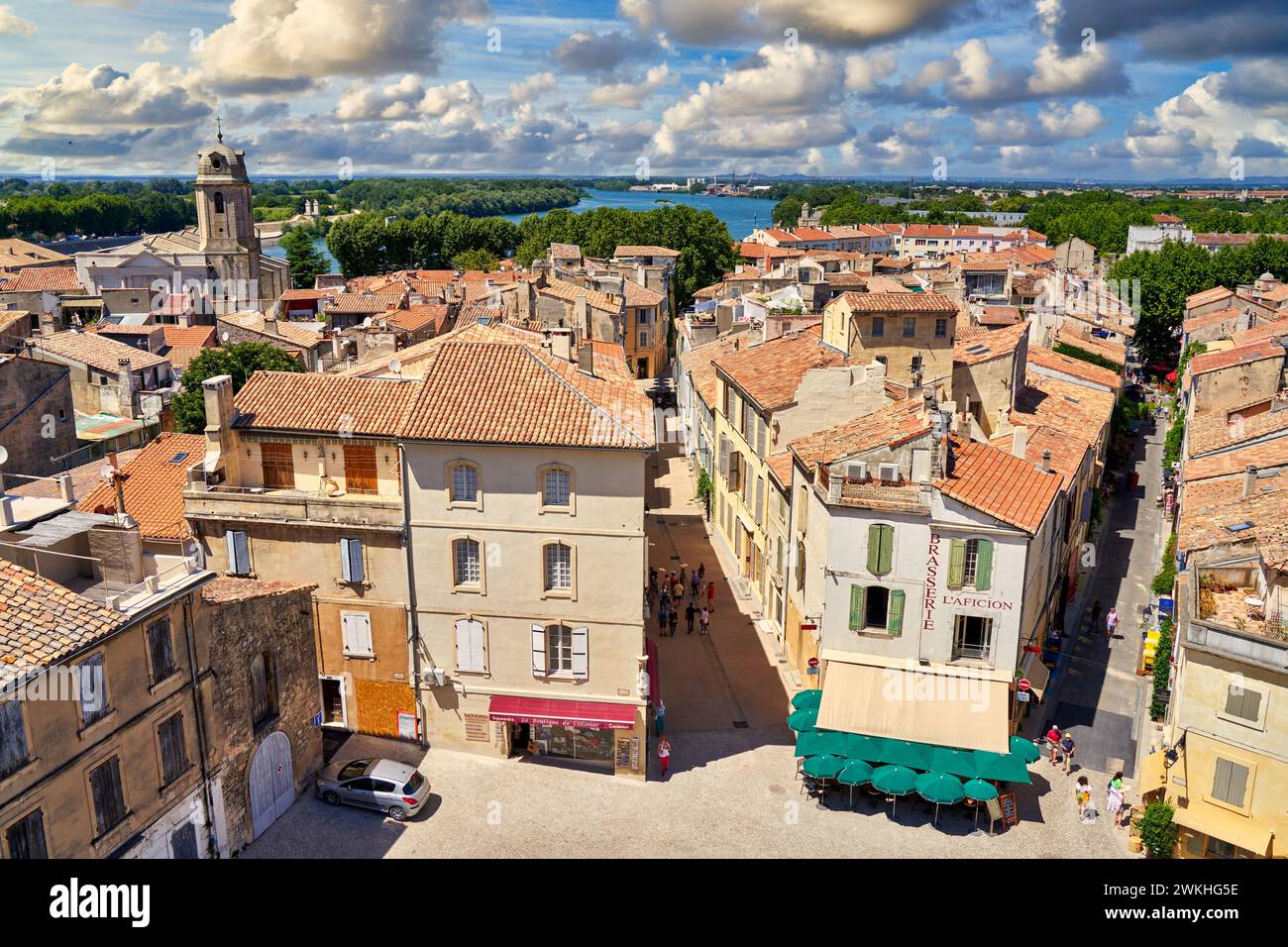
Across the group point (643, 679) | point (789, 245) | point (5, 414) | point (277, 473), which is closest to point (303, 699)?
point (277, 473)

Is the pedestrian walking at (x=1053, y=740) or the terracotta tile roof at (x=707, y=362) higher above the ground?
the terracotta tile roof at (x=707, y=362)

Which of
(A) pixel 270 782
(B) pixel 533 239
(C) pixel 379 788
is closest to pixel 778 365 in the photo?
(C) pixel 379 788

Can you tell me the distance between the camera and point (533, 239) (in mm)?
127750

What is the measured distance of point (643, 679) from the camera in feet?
95.3

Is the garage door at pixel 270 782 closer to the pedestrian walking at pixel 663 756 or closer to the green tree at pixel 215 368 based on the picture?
the pedestrian walking at pixel 663 756

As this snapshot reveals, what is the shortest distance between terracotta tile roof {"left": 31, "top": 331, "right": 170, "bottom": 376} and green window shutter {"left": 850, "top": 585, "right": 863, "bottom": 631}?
50.0m

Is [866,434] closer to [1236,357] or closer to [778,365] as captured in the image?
[778,365]

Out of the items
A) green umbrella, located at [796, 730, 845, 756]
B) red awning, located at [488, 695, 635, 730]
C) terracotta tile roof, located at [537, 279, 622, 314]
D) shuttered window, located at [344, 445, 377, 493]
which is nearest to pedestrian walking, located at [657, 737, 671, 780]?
red awning, located at [488, 695, 635, 730]

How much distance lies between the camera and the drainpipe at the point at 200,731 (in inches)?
904

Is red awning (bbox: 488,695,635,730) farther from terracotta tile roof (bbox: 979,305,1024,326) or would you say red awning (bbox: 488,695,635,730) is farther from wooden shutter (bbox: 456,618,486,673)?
terracotta tile roof (bbox: 979,305,1024,326)

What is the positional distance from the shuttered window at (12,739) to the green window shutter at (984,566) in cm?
2397

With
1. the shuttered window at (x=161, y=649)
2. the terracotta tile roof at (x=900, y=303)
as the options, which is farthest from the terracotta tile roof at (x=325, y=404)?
the terracotta tile roof at (x=900, y=303)
